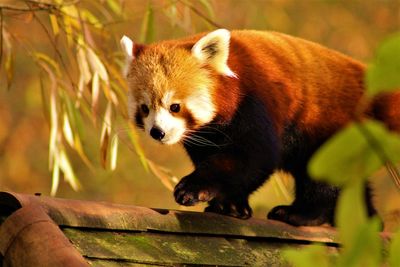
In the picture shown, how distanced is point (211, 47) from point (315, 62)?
0.44 m

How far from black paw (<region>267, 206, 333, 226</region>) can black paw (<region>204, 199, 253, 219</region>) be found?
149 millimetres

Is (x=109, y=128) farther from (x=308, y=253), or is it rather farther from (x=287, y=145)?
(x=308, y=253)

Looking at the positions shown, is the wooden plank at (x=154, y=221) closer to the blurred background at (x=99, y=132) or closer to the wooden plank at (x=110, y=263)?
the wooden plank at (x=110, y=263)

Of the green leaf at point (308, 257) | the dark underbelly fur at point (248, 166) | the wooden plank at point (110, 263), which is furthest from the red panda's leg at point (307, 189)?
the green leaf at point (308, 257)

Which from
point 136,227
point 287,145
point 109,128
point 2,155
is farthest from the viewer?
point 2,155

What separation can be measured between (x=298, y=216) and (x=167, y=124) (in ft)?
1.92

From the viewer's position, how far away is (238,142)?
10.2 ft

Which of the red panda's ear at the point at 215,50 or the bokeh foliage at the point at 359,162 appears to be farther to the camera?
the red panda's ear at the point at 215,50

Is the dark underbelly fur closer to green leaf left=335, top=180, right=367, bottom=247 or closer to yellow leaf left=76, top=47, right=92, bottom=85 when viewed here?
yellow leaf left=76, top=47, right=92, bottom=85

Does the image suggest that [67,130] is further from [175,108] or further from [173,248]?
[173,248]

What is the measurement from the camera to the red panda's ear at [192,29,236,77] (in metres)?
3.22

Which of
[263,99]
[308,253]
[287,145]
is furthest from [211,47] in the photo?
[308,253]

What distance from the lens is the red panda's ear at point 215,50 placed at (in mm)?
3225

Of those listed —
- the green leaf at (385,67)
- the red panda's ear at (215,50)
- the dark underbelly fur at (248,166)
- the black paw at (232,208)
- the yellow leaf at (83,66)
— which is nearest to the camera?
the green leaf at (385,67)
